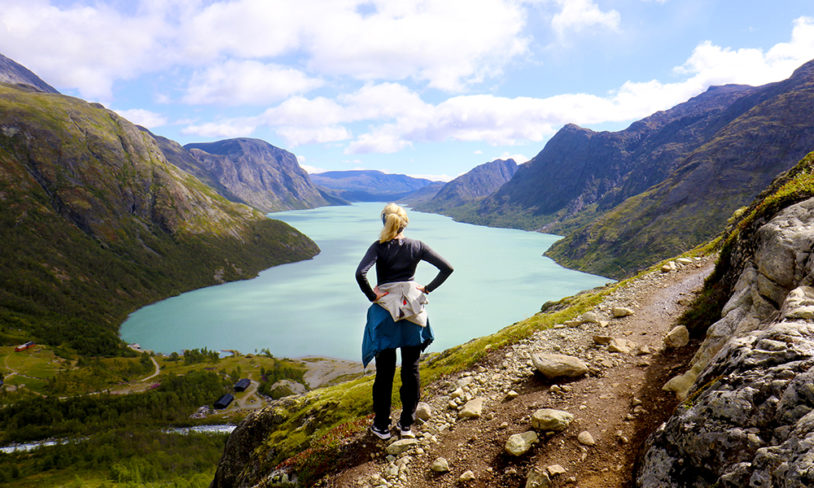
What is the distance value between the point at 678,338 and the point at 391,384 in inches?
316

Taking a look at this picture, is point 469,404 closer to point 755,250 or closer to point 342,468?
point 342,468

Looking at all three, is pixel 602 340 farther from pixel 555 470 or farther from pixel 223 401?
pixel 223 401

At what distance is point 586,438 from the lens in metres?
7.31

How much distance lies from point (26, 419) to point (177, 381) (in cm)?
4923

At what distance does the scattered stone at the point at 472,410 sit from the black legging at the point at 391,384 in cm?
135

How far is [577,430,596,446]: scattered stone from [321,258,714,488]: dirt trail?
0.07 metres

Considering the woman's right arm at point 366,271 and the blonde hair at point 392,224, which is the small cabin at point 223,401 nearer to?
the woman's right arm at point 366,271

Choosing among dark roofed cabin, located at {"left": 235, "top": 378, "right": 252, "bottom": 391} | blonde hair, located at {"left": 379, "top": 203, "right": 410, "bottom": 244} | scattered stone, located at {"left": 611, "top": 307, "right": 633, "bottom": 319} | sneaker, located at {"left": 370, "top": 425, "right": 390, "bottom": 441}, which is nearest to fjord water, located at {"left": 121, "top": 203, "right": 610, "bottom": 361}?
dark roofed cabin, located at {"left": 235, "top": 378, "right": 252, "bottom": 391}

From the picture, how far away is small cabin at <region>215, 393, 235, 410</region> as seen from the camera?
123m

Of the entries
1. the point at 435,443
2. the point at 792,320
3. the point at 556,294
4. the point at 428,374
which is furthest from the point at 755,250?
the point at 556,294

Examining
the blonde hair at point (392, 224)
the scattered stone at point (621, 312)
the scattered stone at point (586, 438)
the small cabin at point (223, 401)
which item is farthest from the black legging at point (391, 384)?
the small cabin at point (223, 401)

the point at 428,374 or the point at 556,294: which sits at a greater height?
the point at 428,374

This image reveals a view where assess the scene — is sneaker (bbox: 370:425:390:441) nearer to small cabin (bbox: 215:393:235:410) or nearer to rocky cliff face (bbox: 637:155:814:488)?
rocky cliff face (bbox: 637:155:814:488)

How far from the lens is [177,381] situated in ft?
409
